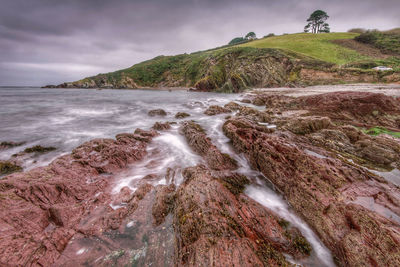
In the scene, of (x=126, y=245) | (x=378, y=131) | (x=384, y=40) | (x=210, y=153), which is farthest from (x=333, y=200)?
(x=384, y=40)

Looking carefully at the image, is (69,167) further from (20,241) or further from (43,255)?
(43,255)

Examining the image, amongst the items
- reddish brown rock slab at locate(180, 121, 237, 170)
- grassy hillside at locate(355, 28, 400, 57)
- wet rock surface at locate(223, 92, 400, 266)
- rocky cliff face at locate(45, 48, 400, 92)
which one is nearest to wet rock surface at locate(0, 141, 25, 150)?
reddish brown rock slab at locate(180, 121, 237, 170)

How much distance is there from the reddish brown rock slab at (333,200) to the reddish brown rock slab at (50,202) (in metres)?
5.10

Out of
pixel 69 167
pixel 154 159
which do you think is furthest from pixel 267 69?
pixel 69 167

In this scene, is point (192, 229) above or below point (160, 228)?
above

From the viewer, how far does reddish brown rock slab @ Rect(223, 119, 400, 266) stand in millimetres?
2664

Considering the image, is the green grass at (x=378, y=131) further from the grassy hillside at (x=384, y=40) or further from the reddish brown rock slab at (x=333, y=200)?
the grassy hillside at (x=384, y=40)

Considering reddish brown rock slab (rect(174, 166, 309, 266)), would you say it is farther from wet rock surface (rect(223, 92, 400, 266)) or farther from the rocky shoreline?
wet rock surface (rect(223, 92, 400, 266))

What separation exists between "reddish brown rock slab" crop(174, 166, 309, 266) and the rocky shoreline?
0.06ft

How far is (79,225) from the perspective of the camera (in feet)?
11.5

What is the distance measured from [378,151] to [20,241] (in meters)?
10.3

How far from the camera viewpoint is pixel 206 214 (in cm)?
310

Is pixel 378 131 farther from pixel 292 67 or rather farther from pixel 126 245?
pixel 292 67

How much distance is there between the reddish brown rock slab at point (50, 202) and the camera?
8.95 ft
